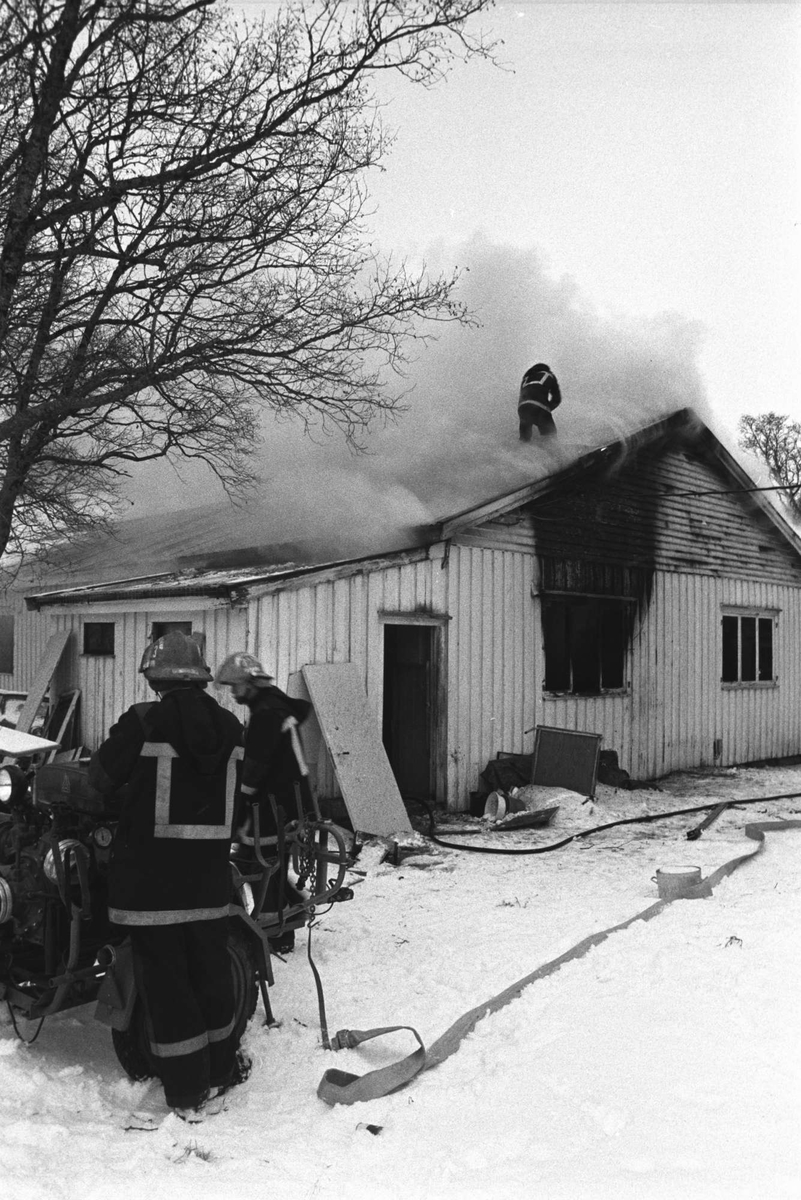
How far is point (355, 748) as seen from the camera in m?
Result: 9.67

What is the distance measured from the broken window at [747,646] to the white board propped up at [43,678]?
1125cm

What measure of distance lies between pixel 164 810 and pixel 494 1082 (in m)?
1.80

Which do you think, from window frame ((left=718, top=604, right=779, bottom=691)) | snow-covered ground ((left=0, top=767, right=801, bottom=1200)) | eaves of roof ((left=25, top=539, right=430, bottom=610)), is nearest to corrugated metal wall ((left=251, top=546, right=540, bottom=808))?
eaves of roof ((left=25, top=539, right=430, bottom=610))

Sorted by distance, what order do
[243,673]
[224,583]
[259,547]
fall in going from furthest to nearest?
[259,547] < [224,583] < [243,673]

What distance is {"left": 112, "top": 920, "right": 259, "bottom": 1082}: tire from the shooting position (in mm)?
3787

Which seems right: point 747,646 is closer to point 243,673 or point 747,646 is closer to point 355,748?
point 355,748

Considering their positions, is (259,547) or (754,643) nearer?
(259,547)

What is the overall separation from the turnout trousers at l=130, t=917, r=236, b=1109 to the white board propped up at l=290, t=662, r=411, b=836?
5.37 m

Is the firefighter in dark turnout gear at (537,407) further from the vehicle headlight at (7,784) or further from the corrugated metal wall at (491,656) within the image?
the vehicle headlight at (7,784)

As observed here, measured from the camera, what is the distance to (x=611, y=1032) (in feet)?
13.3

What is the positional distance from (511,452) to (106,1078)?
38.8 ft

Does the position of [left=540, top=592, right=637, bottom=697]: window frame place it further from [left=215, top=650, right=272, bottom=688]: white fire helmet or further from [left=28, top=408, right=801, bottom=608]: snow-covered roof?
[left=215, top=650, right=272, bottom=688]: white fire helmet

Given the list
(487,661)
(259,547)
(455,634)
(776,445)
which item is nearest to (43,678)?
(259,547)

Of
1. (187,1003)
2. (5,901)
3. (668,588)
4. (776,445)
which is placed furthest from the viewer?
(776,445)
